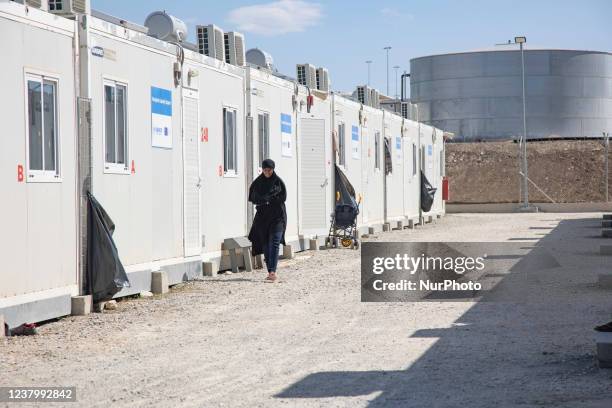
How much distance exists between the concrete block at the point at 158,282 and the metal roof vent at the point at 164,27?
135 inches

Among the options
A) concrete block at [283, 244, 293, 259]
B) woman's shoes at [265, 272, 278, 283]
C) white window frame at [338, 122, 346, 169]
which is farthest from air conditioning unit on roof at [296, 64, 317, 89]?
woman's shoes at [265, 272, 278, 283]

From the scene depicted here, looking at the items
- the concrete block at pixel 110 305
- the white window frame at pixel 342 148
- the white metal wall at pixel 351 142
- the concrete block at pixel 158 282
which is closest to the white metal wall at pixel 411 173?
the white metal wall at pixel 351 142

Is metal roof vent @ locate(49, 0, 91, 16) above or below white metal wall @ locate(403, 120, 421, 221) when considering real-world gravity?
above

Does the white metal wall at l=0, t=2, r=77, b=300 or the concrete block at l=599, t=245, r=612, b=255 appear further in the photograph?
the concrete block at l=599, t=245, r=612, b=255

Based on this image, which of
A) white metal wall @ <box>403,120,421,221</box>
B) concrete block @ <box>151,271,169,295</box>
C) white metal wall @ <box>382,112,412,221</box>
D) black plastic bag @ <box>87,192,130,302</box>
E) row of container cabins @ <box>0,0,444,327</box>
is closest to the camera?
row of container cabins @ <box>0,0,444,327</box>

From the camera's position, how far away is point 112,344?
910cm

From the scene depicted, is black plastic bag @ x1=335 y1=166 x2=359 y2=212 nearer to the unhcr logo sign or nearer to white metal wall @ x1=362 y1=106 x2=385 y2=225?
the unhcr logo sign

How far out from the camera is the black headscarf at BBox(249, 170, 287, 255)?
575 inches

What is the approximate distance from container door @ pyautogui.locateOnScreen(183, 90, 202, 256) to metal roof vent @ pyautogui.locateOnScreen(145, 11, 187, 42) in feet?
2.70

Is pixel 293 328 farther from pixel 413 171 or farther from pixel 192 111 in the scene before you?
pixel 413 171

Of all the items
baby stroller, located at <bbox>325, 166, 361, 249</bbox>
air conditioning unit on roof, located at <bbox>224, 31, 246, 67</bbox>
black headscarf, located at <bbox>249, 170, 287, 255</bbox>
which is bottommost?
baby stroller, located at <bbox>325, 166, 361, 249</bbox>

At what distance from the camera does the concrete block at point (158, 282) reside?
13.1 metres

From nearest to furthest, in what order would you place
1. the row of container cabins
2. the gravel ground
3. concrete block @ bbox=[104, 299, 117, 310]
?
1. the gravel ground
2. the row of container cabins
3. concrete block @ bbox=[104, 299, 117, 310]

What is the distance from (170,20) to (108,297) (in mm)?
4837
